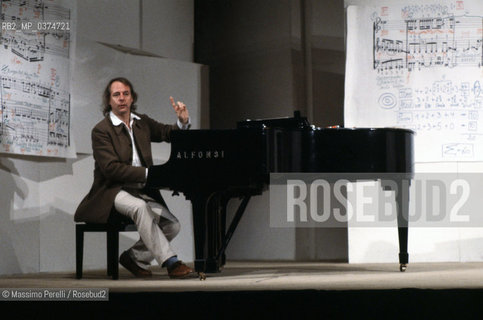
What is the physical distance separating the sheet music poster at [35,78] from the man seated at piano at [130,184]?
82 centimetres

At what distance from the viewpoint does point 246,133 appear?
399 centimetres

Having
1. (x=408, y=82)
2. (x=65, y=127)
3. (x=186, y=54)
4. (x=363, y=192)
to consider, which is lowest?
(x=363, y=192)

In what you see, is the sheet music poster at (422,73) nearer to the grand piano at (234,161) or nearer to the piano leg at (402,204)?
the piano leg at (402,204)

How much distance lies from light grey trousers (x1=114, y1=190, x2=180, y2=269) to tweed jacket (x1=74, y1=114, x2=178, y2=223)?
9 centimetres

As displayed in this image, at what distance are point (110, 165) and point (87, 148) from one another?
146 centimetres

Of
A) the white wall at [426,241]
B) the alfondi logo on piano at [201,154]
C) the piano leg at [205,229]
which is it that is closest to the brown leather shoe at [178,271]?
the piano leg at [205,229]

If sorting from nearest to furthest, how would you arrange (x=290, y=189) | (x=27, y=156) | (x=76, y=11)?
1. (x=27, y=156)
2. (x=76, y=11)
3. (x=290, y=189)

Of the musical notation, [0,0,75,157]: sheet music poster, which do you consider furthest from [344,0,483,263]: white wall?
[0,0,75,157]: sheet music poster

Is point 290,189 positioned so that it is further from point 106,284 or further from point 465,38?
point 106,284

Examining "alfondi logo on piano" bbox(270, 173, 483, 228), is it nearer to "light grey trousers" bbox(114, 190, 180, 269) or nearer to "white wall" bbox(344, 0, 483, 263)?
"white wall" bbox(344, 0, 483, 263)

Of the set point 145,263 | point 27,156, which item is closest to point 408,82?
point 145,263

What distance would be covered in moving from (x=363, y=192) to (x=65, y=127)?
231 cm

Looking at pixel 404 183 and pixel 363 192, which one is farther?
pixel 363 192

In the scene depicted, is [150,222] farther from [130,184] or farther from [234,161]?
[234,161]
